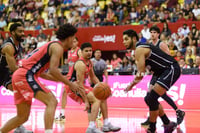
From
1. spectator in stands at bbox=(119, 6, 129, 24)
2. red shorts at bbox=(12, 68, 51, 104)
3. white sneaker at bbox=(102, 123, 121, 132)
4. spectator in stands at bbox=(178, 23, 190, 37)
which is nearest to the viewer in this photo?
red shorts at bbox=(12, 68, 51, 104)

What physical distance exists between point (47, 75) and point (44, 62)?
0.51m

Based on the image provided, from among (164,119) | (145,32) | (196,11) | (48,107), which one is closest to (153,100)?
(164,119)

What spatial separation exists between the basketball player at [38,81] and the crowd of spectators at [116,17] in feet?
29.7

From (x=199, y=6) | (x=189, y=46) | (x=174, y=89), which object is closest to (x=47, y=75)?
(x=174, y=89)

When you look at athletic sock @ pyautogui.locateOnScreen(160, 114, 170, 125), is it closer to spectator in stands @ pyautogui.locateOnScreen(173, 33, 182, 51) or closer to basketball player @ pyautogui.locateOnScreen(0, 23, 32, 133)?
basketball player @ pyautogui.locateOnScreen(0, 23, 32, 133)

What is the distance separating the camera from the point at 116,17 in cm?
2200

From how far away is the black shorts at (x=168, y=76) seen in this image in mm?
7703

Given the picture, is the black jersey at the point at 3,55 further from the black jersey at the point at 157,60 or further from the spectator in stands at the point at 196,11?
the spectator in stands at the point at 196,11

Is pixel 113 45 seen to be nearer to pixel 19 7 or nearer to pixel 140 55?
pixel 19 7

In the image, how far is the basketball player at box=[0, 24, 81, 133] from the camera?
6461mm

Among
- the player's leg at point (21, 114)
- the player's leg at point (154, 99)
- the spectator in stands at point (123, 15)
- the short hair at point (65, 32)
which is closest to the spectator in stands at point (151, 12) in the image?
the spectator in stands at point (123, 15)

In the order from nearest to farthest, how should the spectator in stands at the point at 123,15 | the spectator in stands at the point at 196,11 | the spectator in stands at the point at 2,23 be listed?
1. the spectator in stands at the point at 196,11
2. the spectator in stands at the point at 123,15
3. the spectator in stands at the point at 2,23

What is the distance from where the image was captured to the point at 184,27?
18188 mm

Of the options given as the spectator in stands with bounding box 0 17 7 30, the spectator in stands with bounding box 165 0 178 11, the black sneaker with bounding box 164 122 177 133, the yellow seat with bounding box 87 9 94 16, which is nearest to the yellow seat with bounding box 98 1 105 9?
the yellow seat with bounding box 87 9 94 16
